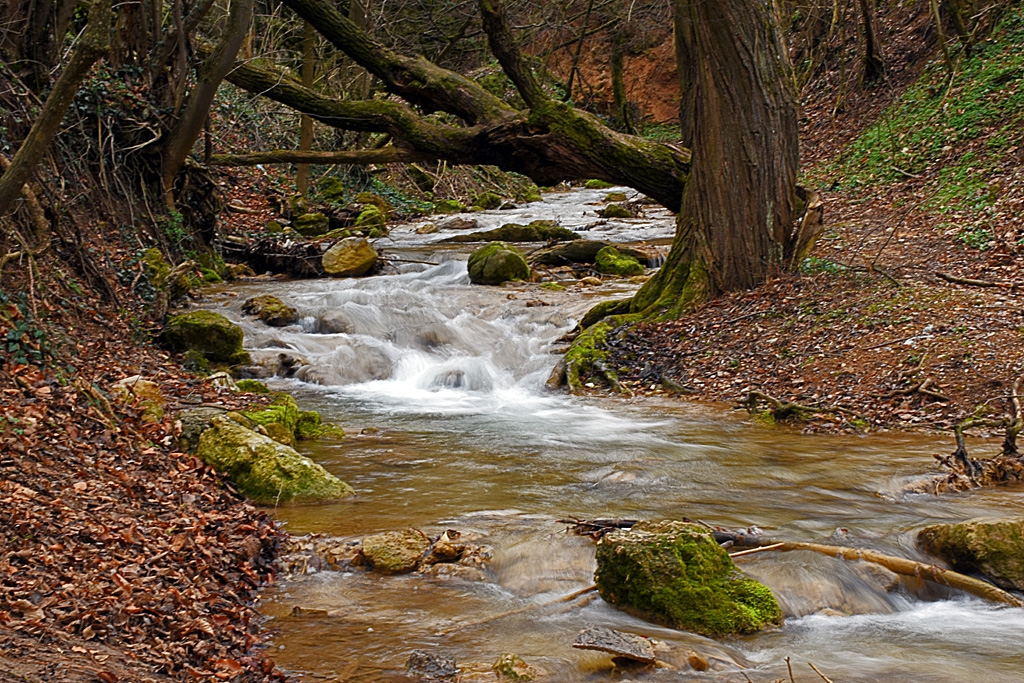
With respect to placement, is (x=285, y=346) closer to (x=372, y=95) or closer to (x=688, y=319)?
(x=688, y=319)

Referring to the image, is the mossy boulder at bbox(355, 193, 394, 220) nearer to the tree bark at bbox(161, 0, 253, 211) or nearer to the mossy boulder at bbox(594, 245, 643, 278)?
the mossy boulder at bbox(594, 245, 643, 278)

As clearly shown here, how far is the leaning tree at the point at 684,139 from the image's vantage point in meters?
11.5

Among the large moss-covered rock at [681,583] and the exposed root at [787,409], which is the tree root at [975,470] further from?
the large moss-covered rock at [681,583]

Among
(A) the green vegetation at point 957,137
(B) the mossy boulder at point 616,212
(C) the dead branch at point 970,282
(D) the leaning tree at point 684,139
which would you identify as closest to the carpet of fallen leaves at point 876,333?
(C) the dead branch at point 970,282

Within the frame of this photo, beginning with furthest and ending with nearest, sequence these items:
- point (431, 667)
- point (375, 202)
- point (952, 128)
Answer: point (375, 202) < point (952, 128) < point (431, 667)

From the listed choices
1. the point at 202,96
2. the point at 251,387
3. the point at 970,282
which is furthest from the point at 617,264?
the point at 251,387

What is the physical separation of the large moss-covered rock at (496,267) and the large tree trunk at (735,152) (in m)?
4.99

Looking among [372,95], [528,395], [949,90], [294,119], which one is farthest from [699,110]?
[294,119]

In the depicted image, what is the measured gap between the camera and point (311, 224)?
2098 cm

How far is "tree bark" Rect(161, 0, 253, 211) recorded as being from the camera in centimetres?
1320

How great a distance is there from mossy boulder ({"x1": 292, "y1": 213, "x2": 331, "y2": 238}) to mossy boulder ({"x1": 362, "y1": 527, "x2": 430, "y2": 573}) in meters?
15.5

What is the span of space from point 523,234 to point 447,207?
581 centimetres

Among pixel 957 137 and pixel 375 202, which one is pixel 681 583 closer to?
pixel 957 137

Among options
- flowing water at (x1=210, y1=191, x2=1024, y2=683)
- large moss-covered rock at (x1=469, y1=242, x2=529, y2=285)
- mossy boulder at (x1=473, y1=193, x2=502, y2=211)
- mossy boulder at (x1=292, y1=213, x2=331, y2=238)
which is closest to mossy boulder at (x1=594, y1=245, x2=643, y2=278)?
large moss-covered rock at (x1=469, y1=242, x2=529, y2=285)
